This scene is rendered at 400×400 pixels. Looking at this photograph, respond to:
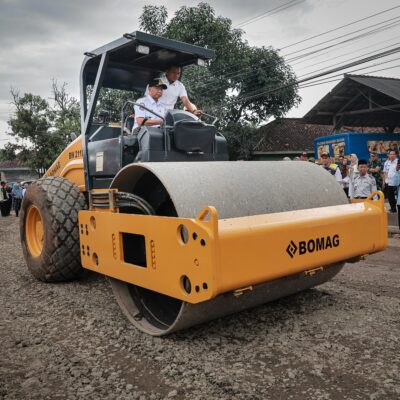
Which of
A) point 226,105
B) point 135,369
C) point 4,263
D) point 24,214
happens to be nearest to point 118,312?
point 135,369

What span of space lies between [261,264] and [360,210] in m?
1.15

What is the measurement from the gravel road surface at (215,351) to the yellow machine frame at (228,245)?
0.43 m

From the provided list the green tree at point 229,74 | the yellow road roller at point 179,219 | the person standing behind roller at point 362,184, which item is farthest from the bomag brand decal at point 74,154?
the green tree at point 229,74

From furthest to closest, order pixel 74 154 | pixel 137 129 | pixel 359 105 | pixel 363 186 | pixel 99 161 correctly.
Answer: pixel 359 105, pixel 363 186, pixel 74 154, pixel 99 161, pixel 137 129

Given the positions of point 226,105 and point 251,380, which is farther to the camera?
point 226,105

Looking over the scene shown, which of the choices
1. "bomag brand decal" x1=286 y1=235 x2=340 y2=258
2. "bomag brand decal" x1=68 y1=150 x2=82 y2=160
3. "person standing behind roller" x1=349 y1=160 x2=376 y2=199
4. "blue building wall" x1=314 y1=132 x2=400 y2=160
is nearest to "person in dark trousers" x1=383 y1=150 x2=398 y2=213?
"person standing behind roller" x1=349 y1=160 x2=376 y2=199

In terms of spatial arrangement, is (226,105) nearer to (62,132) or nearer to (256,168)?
(62,132)

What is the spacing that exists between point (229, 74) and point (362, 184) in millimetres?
13770

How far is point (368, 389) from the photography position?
233 cm

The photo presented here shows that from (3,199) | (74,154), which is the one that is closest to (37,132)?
(3,199)

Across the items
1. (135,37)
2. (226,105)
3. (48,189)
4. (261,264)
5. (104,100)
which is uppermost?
(226,105)

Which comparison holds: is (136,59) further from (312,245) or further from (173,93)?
(312,245)

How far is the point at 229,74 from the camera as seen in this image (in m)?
21.1

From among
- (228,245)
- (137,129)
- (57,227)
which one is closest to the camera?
(228,245)
